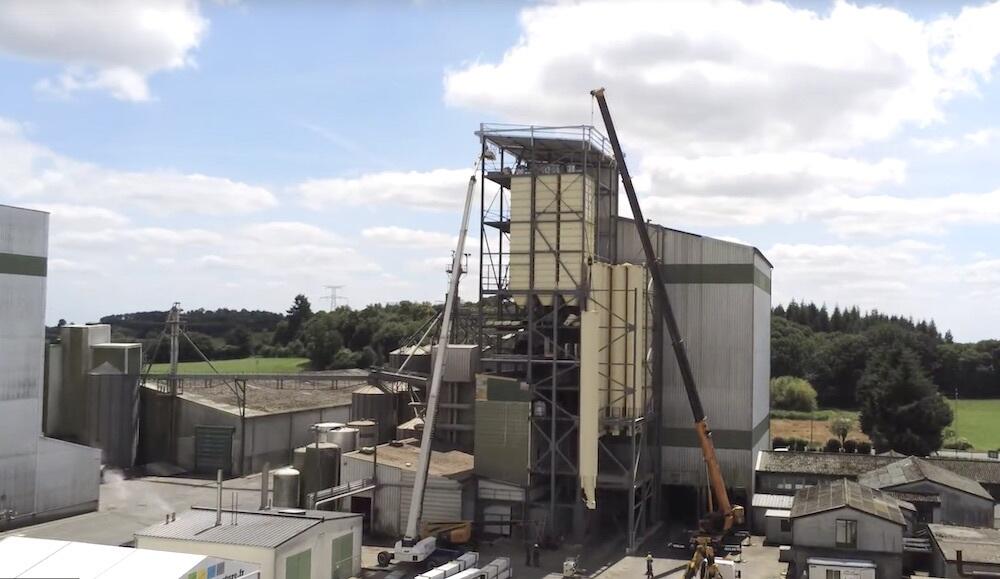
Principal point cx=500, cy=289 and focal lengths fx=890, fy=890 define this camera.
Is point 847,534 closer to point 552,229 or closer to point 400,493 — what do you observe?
point 552,229

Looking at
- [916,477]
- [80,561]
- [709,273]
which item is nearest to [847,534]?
[916,477]

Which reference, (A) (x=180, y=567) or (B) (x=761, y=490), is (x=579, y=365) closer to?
(B) (x=761, y=490)

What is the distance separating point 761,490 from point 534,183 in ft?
73.4

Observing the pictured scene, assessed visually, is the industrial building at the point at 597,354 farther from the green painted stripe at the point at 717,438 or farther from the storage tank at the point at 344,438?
the storage tank at the point at 344,438

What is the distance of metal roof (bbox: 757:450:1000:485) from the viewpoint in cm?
5162

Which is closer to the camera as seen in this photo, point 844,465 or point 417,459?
point 417,459

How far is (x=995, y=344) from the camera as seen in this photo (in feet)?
477

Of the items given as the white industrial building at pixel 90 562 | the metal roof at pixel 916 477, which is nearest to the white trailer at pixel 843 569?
the metal roof at pixel 916 477

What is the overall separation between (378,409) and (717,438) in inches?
829

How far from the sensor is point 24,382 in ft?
147

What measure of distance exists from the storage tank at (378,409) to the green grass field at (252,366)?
8141cm

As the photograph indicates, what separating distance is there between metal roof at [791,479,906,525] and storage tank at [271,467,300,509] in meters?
22.4

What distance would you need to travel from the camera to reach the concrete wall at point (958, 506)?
46.7 meters

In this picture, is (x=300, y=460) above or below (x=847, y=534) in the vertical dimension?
above
